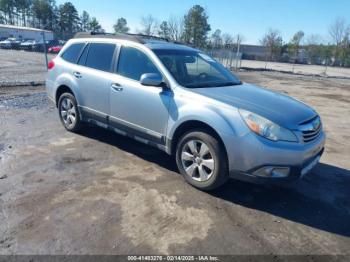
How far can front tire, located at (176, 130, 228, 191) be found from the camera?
377cm

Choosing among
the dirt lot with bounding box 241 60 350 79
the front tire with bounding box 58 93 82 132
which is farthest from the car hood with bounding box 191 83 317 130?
the dirt lot with bounding box 241 60 350 79

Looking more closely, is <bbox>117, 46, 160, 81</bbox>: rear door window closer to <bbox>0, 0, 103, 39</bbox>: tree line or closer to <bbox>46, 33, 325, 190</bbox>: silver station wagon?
<bbox>46, 33, 325, 190</bbox>: silver station wagon

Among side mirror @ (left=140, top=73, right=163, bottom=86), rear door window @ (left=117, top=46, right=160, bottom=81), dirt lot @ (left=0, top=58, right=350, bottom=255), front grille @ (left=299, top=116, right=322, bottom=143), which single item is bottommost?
dirt lot @ (left=0, top=58, right=350, bottom=255)

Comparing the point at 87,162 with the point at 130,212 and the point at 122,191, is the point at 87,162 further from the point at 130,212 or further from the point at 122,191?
the point at 130,212

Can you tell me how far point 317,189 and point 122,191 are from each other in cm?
271

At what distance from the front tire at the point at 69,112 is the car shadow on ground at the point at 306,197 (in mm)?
1682

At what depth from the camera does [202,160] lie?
397 centimetres

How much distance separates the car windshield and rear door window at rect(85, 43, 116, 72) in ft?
3.09

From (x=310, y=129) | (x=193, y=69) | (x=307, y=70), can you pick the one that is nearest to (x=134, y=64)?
(x=193, y=69)

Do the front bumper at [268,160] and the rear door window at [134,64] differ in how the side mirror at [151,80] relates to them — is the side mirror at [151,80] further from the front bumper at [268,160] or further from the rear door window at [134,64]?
the front bumper at [268,160]

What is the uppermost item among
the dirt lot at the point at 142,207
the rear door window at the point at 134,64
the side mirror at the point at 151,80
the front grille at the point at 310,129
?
the rear door window at the point at 134,64

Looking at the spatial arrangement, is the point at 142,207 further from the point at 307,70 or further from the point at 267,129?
the point at 307,70

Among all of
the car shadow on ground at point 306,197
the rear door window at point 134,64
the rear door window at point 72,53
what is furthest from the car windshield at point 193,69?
the rear door window at point 72,53

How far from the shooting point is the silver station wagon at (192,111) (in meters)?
3.54
